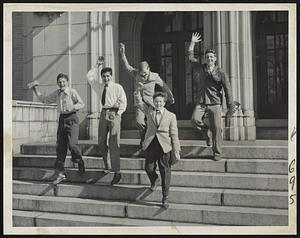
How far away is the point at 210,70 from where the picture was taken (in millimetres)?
5574

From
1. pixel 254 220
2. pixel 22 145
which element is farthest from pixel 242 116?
pixel 22 145

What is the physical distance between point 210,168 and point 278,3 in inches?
115

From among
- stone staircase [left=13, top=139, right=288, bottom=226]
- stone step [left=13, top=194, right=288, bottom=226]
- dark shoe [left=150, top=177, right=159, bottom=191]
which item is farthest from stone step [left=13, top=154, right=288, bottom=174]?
stone step [left=13, top=194, right=288, bottom=226]

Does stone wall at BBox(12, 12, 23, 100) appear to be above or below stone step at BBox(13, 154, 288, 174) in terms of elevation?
above

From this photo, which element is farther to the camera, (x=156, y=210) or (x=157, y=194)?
(x=157, y=194)

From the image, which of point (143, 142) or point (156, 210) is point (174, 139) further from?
point (156, 210)

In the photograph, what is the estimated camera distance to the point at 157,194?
17.3 feet

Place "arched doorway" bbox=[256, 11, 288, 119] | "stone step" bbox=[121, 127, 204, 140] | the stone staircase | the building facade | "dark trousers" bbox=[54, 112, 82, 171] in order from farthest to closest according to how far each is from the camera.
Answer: "arched doorway" bbox=[256, 11, 288, 119]
"stone step" bbox=[121, 127, 204, 140]
the building facade
"dark trousers" bbox=[54, 112, 82, 171]
the stone staircase

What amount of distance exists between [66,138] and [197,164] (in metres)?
2.41

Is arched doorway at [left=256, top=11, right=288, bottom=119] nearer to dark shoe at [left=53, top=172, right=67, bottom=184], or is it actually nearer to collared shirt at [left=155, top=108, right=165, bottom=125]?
collared shirt at [left=155, top=108, right=165, bottom=125]

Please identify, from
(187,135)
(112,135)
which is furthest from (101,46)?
(112,135)

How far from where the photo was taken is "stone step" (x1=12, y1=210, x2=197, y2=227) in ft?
16.3

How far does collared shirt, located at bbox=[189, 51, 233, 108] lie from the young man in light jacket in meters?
1.05

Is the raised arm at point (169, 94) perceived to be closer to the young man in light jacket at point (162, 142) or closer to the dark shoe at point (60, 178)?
the young man in light jacket at point (162, 142)
